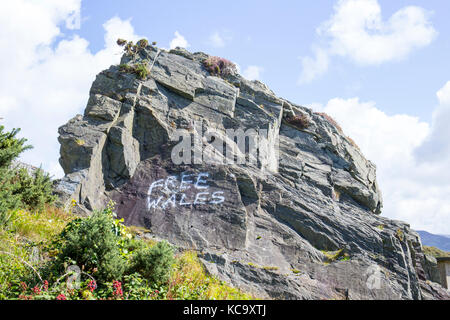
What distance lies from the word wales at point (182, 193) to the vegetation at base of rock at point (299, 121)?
8604 mm

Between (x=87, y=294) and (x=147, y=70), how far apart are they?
14.1 metres

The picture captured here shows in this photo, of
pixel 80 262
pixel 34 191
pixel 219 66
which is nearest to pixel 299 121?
pixel 219 66

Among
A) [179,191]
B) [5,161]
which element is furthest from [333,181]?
[5,161]

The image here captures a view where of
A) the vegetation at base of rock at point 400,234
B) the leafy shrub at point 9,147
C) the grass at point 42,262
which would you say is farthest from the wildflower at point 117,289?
the vegetation at base of rock at point 400,234

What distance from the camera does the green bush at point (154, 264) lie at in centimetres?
863

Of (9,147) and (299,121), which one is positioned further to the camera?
(299,121)

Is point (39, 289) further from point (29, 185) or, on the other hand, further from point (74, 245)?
point (29, 185)

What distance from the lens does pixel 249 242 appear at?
1473 centimetres

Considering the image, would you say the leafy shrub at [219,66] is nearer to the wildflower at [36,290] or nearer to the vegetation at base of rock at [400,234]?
the vegetation at base of rock at [400,234]

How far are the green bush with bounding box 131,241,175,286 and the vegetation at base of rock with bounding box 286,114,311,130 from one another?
15322mm

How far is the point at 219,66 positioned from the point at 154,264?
15932mm

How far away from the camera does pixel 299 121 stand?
22328 mm

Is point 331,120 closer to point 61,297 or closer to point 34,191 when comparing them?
point 34,191
